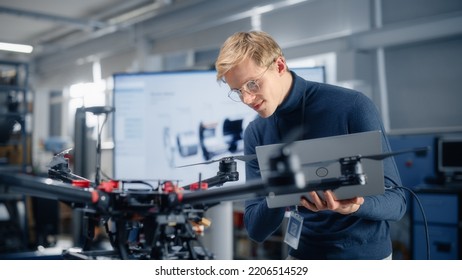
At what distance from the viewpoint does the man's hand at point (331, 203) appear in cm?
81

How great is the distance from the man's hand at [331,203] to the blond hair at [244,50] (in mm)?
365

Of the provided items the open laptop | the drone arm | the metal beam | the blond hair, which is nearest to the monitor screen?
the blond hair

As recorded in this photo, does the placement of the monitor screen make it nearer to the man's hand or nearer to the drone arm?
the man's hand

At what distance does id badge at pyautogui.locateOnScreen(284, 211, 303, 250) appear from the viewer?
118cm

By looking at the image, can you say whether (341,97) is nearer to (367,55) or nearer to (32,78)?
(367,55)

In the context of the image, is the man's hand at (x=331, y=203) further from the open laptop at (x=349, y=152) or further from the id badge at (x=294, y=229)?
the id badge at (x=294, y=229)

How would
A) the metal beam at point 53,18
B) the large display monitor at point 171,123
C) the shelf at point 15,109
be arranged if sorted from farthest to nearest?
1. the metal beam at point 53,18
2. the shelf at point 15,109
3. the large display monitor at point 171,123

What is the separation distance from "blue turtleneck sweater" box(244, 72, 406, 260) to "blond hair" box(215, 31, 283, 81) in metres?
0.15

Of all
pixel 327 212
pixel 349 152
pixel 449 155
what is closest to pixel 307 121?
pixel 327 212

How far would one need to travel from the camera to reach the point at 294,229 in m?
1.20

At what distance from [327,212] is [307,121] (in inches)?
8.9

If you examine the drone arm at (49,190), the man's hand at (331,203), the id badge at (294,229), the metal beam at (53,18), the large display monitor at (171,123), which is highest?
the metal beam at (53,18)

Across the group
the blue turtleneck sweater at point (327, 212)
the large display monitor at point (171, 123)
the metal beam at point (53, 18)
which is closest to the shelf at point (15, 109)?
the metal beam at point (53, 18)

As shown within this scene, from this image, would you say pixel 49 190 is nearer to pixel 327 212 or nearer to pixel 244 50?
pixel 244 50
